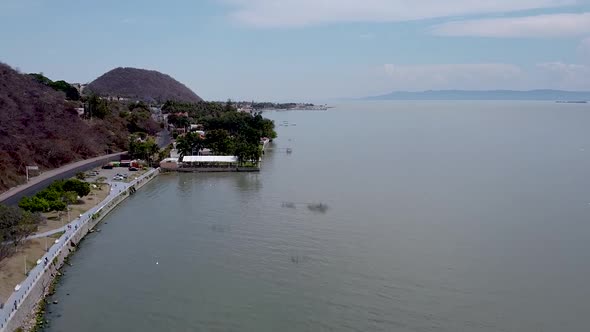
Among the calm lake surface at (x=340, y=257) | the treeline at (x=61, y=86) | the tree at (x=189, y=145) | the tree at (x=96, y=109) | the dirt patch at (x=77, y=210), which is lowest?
the calm lake surface at (x=340, y=257)

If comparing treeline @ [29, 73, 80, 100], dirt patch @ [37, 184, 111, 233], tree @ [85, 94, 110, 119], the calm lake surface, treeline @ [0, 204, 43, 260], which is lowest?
the calm lake surface

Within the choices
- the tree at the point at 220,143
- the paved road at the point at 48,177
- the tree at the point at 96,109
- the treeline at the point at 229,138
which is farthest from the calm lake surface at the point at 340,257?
the tree at the point at 96,109

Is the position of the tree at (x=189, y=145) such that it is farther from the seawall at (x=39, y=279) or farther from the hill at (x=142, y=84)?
the hill at (x=142, y=84)

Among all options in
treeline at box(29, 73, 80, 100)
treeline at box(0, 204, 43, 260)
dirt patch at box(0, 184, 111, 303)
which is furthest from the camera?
treeline at box(29, 73, 80, 100)

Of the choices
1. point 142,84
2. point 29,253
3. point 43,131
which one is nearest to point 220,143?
point 43,131

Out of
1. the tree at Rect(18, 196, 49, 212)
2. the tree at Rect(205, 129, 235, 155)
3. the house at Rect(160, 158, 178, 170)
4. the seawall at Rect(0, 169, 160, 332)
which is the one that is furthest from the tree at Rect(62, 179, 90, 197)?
the tree at Rect(205, 129, 235, 155)

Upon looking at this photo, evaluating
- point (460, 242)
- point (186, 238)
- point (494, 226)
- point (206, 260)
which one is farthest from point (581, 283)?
point (186, 238)

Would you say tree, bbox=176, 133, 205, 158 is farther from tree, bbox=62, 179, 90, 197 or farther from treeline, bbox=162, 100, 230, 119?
treeline, bbox=162, 100, 230, 119
